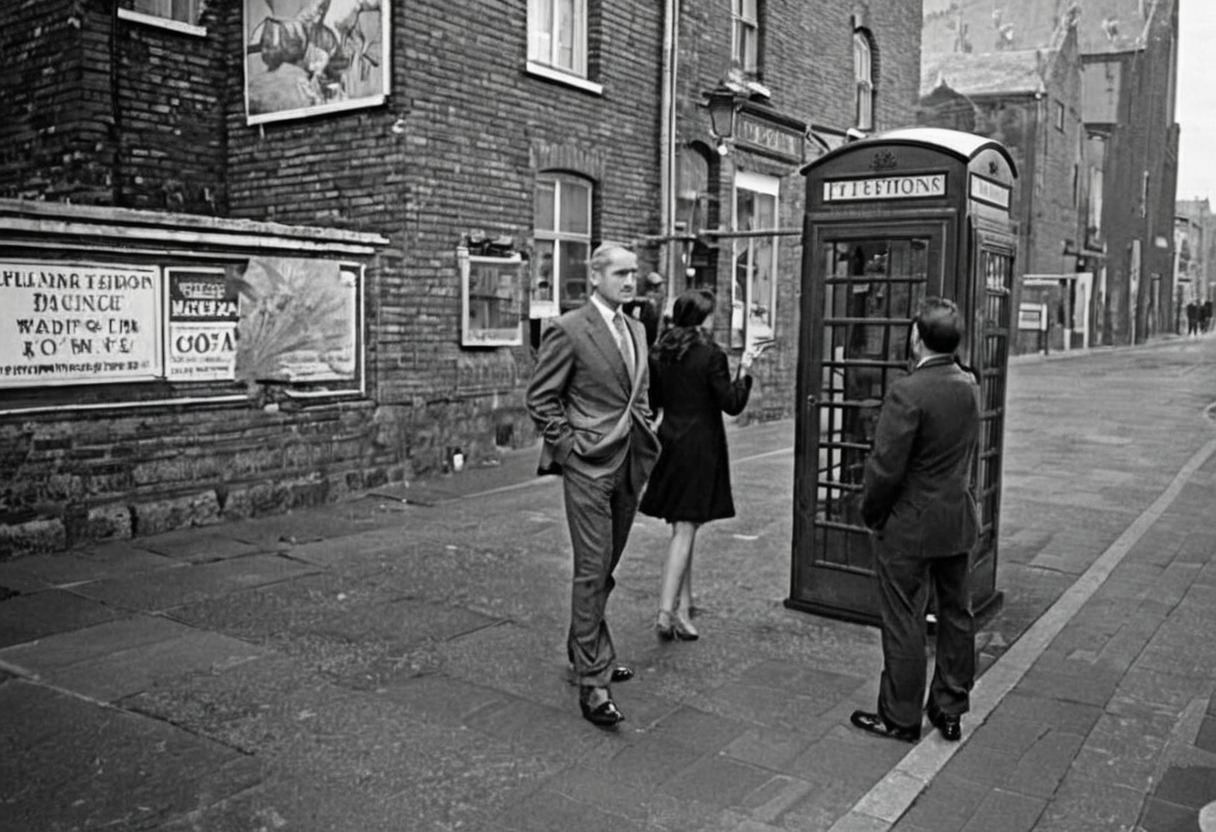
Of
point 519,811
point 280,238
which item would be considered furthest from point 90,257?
point 519,811

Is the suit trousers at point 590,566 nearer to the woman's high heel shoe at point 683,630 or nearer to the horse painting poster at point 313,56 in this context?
the woman's high heel shoe at point 683,630

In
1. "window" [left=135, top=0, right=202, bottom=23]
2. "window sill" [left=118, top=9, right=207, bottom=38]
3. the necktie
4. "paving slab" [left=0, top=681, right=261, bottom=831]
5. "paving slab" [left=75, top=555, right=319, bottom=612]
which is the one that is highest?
"window" [left=135, top=0, right=202, bottom=23]

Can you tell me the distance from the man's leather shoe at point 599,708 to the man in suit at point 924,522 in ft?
3.55

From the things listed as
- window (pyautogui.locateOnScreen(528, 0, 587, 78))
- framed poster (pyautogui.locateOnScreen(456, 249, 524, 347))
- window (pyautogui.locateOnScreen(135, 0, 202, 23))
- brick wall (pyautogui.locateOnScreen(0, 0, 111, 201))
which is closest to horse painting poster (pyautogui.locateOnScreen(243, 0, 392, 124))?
window (pyautogui.locateOnScreen(135, 0, 202, 23))

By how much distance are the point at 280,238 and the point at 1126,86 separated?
177 feet

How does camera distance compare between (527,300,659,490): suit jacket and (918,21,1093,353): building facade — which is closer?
(527,300,659,490): suit jacket

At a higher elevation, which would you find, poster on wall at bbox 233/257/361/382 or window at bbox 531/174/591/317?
window at bbox 531/174/591/317

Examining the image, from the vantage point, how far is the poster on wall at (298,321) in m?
9.19

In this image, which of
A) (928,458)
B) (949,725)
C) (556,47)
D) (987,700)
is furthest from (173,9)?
(949,725)

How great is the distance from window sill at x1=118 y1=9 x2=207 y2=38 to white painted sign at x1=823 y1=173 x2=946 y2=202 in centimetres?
835

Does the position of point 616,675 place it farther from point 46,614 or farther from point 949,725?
point 46,614

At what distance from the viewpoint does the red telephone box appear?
5930mm

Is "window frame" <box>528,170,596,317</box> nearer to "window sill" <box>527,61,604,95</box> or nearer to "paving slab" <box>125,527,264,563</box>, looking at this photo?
"window sill" <box>527,61,604,95</box>

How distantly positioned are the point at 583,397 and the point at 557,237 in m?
8.09
